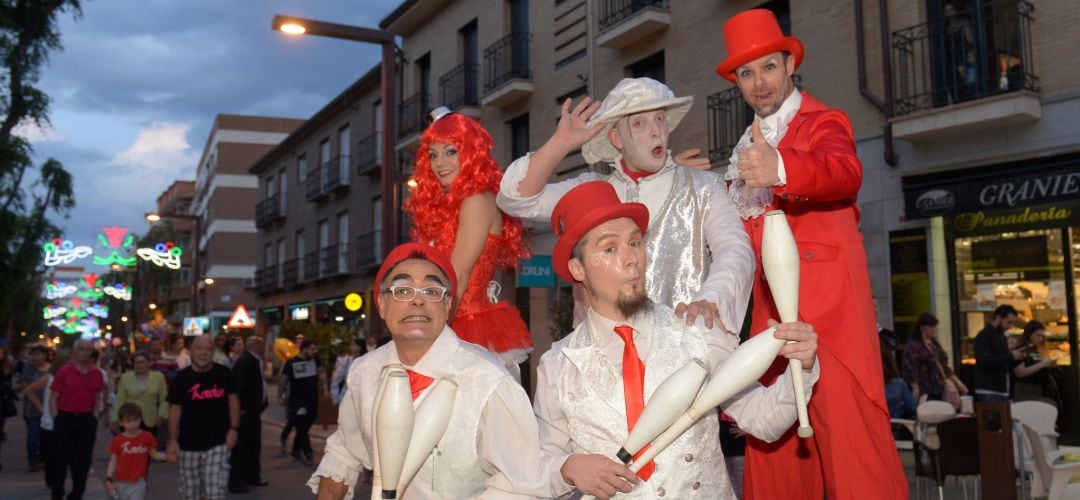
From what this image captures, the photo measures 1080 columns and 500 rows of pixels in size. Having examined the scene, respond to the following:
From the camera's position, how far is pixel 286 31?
36.9 ft

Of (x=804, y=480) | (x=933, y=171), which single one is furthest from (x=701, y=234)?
(x=933, y=171)

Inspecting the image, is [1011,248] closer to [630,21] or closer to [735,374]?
[630,21]

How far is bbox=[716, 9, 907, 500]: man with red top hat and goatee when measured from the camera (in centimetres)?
264

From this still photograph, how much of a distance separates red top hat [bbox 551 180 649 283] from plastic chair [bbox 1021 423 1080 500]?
183 inches

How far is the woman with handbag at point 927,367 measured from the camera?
32.5ft

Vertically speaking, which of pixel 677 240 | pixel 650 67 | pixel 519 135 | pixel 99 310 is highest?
pixel 650 67

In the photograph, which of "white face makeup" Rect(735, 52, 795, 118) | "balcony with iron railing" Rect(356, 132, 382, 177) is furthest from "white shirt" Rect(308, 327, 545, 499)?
"balcony with iron railing" Rect(356, 132, 382, 177)

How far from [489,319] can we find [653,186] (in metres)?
0.98

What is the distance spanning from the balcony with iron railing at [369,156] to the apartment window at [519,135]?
814 centimetres

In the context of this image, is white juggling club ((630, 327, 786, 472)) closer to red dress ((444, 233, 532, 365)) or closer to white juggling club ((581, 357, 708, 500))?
white juggling club ((581, 357, 708, 500))

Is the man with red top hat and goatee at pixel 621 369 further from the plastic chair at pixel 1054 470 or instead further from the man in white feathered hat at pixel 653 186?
the plastic chair at pixel 1054 470

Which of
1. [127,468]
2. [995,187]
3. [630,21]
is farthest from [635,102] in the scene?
[630,21]

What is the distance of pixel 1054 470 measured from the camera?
5.97 meters

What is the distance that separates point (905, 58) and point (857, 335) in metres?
10.5
